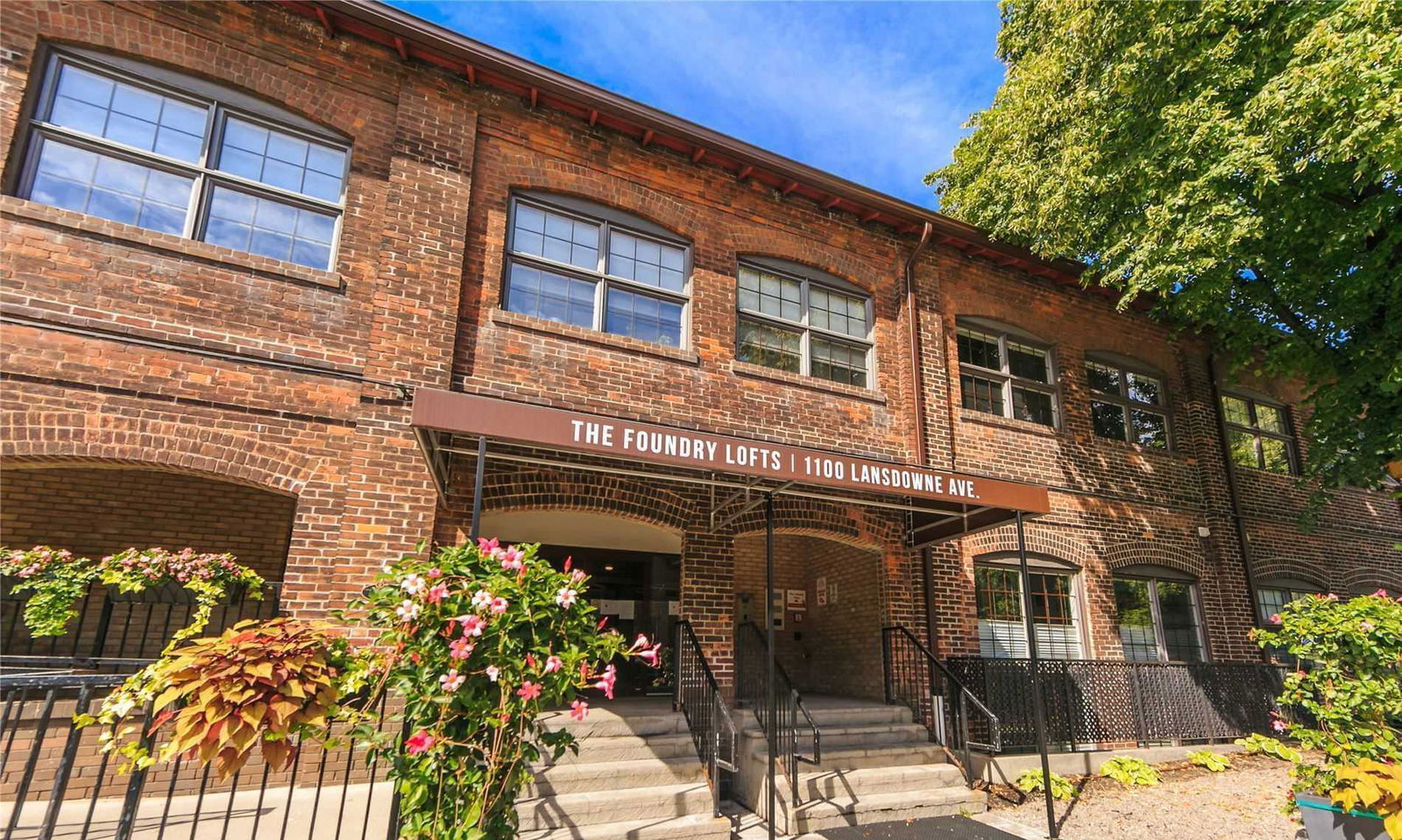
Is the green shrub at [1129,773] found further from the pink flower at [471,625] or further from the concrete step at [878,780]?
the pink flower at [471,625]

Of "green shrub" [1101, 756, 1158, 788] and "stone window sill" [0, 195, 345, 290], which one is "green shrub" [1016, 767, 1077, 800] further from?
"stone window sill" [0, 195, 345, 290]

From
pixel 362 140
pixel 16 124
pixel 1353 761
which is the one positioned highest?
pixel 362 140

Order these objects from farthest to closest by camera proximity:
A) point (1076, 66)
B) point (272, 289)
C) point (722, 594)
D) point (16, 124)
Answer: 1. point (1076, 66)
2. point (722, 594)
3. point (272, 289)
4. point (16, 124)

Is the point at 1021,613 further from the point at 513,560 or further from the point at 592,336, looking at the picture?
the point at 513,560

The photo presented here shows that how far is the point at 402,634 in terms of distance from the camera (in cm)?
354

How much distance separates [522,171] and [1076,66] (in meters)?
7.74

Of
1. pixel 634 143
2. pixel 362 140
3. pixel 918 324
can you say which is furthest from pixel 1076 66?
pixel 362 140

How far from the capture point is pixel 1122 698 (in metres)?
9.11

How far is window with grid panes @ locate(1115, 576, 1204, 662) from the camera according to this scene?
34.2ft

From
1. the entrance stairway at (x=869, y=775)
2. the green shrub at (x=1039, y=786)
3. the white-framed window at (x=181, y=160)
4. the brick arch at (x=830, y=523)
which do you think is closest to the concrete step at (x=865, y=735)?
the entrance stairway at (x=869, y=775)

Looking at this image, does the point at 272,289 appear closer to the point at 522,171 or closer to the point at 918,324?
the point at 522,171

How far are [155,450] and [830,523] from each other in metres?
6.72

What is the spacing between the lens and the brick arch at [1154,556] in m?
10.4

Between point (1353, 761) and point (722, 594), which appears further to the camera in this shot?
point (722, 594)
